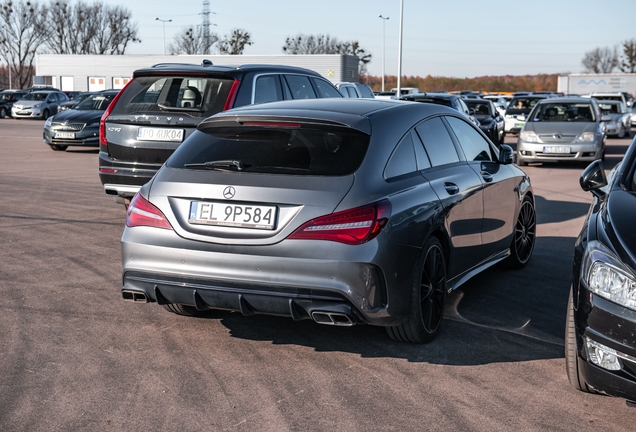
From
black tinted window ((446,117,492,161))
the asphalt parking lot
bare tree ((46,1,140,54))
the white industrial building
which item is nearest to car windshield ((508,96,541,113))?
the asphalt parking lot

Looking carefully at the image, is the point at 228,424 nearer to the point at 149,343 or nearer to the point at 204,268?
the point at 204,268

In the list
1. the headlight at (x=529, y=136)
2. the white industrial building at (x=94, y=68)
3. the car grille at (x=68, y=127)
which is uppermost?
the white industrial building at (x=94, y=68)

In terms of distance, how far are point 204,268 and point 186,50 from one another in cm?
10448

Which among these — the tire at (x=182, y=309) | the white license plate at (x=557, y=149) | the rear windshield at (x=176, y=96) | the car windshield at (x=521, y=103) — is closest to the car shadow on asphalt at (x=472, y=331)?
the tire at (x=182, y=309)

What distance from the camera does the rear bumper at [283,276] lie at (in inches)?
176

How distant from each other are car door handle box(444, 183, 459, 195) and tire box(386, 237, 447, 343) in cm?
44

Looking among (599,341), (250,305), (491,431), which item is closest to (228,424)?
(250,305)

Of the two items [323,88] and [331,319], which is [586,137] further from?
[331,319]

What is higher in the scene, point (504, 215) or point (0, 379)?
point (504, 215)

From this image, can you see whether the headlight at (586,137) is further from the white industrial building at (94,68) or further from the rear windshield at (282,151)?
the white industrial building at (94,68)

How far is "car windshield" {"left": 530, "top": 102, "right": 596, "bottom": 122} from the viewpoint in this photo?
19156mm

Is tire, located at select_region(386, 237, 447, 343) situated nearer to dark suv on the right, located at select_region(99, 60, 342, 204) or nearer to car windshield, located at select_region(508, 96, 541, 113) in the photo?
dark suv on the right, located at select_region(99, 60, 342, 204)

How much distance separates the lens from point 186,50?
105m

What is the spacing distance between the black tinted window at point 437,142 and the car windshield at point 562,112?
13929 mm
